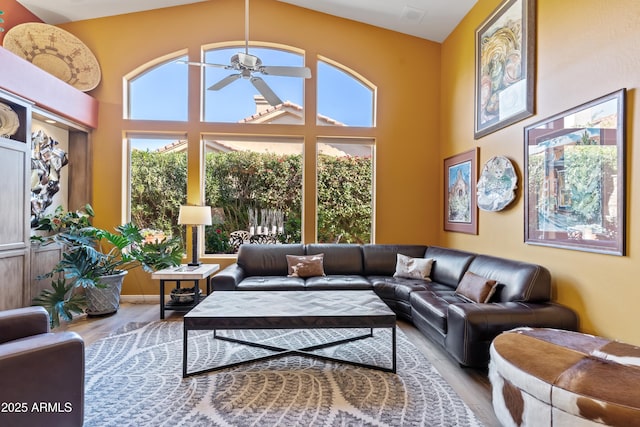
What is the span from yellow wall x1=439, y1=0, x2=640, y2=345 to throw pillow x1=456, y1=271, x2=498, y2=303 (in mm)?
522

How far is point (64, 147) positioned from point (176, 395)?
4106mm

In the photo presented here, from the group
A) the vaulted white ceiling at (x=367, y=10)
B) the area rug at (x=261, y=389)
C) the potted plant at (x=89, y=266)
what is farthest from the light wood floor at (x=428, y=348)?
the vaulted white ceiling at (x=367, y=10)

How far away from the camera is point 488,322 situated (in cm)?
237

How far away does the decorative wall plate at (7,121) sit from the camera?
3.21 meters

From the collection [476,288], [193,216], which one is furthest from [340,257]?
[193,216]

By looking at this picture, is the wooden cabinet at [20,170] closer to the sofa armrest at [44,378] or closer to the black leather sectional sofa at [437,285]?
the black leather sectional sofa at [437,285]

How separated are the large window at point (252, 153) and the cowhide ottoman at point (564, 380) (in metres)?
3.21

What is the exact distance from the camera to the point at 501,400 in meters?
1.76

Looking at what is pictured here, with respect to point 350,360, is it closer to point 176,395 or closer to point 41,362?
point 176,395

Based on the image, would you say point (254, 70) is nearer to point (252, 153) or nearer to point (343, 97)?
point (252, 153)

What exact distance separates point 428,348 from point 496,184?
2025mm

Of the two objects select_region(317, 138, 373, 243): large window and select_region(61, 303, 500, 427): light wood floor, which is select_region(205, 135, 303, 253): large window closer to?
select_region(317, 138, 373, 243): large window

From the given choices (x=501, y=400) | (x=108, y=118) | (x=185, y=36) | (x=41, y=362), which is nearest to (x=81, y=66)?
(x=108, y=118)

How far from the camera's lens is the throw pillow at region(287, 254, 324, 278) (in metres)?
4.20
